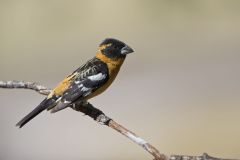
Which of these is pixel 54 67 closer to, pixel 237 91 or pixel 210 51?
pixel 210 51

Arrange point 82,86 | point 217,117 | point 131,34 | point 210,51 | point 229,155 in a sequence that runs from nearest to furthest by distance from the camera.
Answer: point 82,86 → point 229,155 → point 217,117 → point 210,51 → point 131,34

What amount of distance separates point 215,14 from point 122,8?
1448 mm

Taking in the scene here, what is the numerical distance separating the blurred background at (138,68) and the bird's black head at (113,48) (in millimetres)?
Result: 2826

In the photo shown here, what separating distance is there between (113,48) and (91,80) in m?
0.22

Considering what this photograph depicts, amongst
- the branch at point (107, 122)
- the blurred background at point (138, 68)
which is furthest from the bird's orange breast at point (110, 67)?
the blurred background at point (138, 68)

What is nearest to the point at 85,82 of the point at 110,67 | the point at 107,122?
the point at 110,67

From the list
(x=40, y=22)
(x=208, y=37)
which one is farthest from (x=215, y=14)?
(x=40, y=22)

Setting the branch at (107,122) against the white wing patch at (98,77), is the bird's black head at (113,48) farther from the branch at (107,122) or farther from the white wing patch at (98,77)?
the branch at (107,122)

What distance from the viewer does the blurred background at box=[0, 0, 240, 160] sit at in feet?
22.8

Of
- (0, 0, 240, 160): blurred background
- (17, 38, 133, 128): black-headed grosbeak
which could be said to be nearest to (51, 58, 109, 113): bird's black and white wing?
(17, 38, 133, 128): black-headed grosbeak

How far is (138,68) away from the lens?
891 centimetres

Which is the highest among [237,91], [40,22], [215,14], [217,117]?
[215,14]

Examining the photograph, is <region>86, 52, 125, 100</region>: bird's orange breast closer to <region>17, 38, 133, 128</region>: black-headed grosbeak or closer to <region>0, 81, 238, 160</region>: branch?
<region>17, 38, 133, 128</region>: black-headed grosbeak

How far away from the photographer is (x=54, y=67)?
927cm
